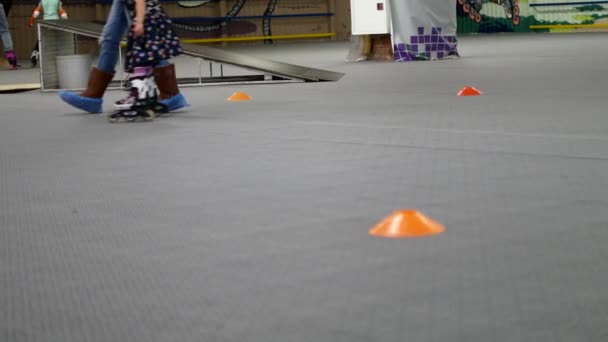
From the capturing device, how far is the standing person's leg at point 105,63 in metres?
6.43

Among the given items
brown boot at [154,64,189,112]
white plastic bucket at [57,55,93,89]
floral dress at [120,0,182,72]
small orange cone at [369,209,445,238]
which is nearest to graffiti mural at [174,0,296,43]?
white plastic bucket at [57,55,93,89]

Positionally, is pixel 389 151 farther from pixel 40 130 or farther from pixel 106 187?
pixel 40 130

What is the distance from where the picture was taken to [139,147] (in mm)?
4984

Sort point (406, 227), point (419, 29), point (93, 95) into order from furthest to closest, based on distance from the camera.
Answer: point (419, 29), point (93, 95), point (406, 227)

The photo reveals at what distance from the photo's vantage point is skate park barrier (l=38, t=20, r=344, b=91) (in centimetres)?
849

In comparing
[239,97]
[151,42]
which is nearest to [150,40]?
[151,42]

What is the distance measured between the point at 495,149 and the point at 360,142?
0.72 m

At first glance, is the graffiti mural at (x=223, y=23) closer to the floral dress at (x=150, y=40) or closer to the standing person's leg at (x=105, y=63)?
the standing person's leg at (x=105, y=63)

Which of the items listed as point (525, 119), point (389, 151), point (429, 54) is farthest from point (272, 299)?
point (429, 54)

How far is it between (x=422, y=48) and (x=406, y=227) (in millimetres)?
10345

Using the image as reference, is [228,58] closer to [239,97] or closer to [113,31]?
[239,97]

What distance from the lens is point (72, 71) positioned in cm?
973

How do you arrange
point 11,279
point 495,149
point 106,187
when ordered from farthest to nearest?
point 495,149, point 106,187, point 11,279

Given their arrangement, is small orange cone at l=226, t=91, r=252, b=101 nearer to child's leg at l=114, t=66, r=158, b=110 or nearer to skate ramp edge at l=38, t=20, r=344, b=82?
skate ramp edge at l=38, t=20, r=344, b=82
